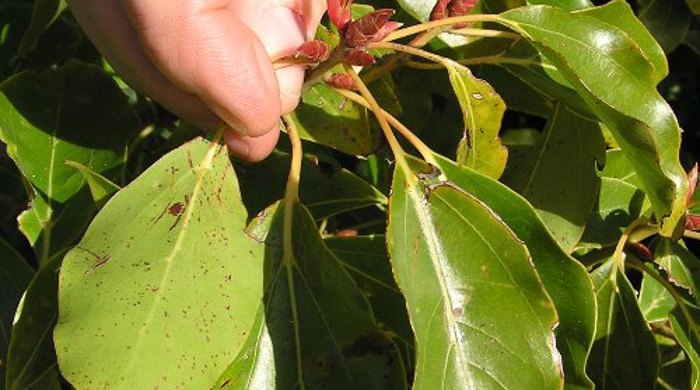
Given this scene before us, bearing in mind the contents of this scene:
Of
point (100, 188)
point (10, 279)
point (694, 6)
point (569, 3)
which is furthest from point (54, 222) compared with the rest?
point (694, 6)

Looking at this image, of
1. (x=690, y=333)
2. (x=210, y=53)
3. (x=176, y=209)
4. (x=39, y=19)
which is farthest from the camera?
(x=39, y=19)

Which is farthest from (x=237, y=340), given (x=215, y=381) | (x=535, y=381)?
(x=535, y=381)

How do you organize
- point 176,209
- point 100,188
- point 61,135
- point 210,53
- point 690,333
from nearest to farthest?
point 210,53, point 176,209, point 100,188, point 690,333, point 61,135

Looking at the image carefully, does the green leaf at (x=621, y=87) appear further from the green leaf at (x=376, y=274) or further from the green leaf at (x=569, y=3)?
the green leaf at (x=376, y=274)

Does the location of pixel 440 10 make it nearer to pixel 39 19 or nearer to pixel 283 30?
pixel 283 30

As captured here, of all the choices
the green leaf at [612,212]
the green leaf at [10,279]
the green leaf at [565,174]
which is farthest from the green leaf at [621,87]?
the green leaf at [10,279]

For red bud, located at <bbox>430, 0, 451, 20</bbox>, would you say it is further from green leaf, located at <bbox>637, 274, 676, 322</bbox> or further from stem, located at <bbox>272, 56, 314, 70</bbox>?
green leaf, located at <bbox>637, 274, 676, 322</bbox>
